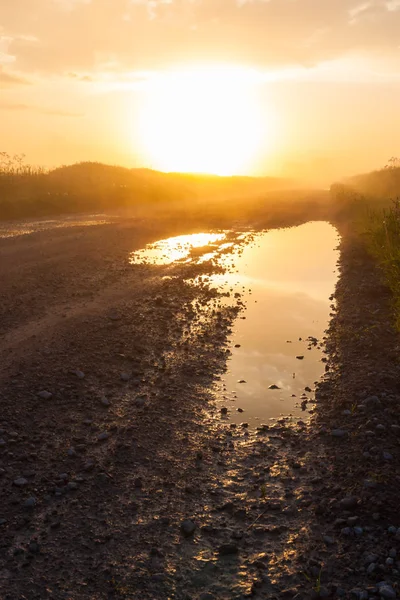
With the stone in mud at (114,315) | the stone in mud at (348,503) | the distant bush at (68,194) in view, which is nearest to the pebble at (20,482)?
the stone in mud at (348,503)

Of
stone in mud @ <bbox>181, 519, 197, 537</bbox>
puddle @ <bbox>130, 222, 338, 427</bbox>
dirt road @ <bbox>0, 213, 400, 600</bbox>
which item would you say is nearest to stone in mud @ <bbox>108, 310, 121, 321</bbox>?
dirt road @ <bbox>0, 213, 400, 600</bbox>

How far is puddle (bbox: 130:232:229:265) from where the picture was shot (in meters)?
21.9

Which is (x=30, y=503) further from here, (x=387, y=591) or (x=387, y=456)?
(x=387, y=456)

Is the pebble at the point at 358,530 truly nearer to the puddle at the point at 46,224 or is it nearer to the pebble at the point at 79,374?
the pebble at the point at 79,374

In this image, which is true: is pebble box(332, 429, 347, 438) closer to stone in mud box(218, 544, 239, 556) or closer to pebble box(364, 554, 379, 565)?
pebble box(364, 554, 379, 565)

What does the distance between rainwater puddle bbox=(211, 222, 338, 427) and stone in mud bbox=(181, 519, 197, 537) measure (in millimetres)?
2941

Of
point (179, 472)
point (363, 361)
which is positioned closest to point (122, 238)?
point (363, 361)

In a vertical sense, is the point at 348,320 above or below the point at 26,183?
below

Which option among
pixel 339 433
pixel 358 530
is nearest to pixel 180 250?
pixel 339 433

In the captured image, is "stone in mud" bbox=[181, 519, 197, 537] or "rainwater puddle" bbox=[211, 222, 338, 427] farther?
"rainwater puddle" bbox=[211, 222, 338, 427]

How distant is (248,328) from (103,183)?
145ft

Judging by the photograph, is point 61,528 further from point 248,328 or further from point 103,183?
point 103,183

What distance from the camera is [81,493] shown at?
6.83 meters

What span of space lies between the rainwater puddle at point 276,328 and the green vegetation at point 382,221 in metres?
2.04
